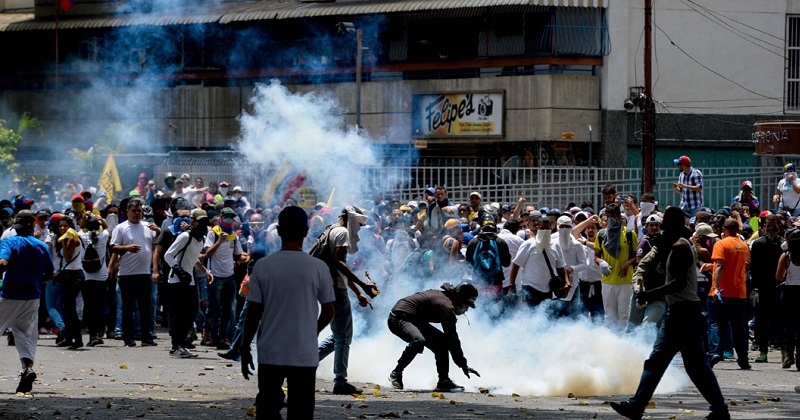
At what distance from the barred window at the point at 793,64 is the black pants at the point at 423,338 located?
915 inches

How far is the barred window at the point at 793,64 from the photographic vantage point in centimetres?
3309

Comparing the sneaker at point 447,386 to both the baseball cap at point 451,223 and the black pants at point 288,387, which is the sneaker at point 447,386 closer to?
the black pants at point 288,387

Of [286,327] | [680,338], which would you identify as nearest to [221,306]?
[680,338]

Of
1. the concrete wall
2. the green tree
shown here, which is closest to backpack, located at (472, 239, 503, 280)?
the concrete wall

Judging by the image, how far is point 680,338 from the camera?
1006 centimetres

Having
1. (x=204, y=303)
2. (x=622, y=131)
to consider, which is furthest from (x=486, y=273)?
(x=622, y=131)

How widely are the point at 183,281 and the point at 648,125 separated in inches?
616

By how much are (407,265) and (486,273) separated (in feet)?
4.55

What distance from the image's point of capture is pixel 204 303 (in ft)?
57.6

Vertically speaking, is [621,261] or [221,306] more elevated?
[621,261]

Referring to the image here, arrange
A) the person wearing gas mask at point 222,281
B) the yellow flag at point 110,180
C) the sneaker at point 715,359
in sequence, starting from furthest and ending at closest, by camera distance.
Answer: the yellow flag at point 110,180
the person wearing gas mask at point 222,281
the sneaker at point 715,359

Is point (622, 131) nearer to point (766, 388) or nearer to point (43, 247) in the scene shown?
point (766, 388)

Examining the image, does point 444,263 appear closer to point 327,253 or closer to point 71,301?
point 327,253

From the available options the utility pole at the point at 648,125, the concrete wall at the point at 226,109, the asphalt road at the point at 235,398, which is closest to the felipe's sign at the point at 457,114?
the concrete wall at the point at 226,109
